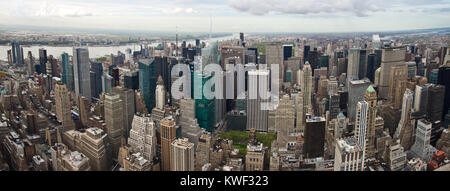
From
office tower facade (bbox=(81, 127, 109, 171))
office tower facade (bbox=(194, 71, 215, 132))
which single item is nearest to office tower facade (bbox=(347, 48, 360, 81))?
office tower facade (bbox=(194, 71, 215, 132))

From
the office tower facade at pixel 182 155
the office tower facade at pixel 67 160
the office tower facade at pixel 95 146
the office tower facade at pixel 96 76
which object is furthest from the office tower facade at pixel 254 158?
the office tower facade at pixel 96 76

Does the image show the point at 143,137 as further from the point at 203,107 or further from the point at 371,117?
the point at 371,117

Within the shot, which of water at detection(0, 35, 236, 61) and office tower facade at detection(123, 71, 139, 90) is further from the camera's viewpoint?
office tower facade at detection(123, 71, 139, 90)

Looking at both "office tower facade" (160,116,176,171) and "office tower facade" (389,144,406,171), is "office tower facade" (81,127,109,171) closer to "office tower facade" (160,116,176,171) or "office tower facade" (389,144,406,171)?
"office tower facade" (160,116,176,171)

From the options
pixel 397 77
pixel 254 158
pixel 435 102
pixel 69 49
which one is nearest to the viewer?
pixel 254 158

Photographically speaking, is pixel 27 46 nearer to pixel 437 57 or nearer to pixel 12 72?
pixel 12 72

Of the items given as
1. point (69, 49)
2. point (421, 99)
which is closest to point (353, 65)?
point (421, 99)

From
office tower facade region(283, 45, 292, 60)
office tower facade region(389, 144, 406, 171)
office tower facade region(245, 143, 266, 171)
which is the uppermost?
office tower facade region(283, 45, 292, 60)
